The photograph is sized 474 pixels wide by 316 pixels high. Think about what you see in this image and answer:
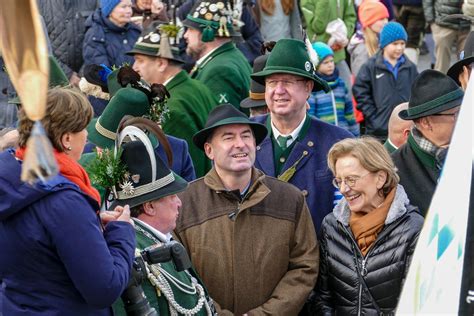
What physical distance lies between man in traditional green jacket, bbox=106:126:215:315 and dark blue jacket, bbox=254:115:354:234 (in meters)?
1.33

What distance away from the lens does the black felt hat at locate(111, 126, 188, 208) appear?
470cm

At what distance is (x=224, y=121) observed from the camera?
5.59m

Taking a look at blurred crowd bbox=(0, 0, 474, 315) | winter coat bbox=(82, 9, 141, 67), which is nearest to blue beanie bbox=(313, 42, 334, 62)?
winter coat bbox=(82, 9, 141, 67)

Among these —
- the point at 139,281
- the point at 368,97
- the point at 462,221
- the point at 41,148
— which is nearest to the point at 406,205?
the point at 139,281

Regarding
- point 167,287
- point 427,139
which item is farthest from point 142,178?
point 427,139

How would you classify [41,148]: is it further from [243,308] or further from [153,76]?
[153,76]

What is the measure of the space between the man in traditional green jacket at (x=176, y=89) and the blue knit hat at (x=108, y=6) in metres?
1.96

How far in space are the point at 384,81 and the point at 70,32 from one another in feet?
11.0

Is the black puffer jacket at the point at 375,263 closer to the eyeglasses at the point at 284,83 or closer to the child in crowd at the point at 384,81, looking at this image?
the eyeglasses at the point at 284,83

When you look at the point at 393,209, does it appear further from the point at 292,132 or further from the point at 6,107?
the point at 6,107

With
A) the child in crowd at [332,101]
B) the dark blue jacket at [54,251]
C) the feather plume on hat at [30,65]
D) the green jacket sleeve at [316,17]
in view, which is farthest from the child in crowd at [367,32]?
the feather plume on hat at [30,65]

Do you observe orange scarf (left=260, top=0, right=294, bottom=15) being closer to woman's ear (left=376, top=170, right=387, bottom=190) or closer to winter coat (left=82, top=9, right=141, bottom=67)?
winter coat (left=82, top=9, right=141, bottom=67)

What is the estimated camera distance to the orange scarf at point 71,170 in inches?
157

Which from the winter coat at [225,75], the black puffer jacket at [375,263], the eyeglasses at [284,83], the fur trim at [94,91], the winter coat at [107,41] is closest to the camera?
the black puffer jacket at [375,263]
